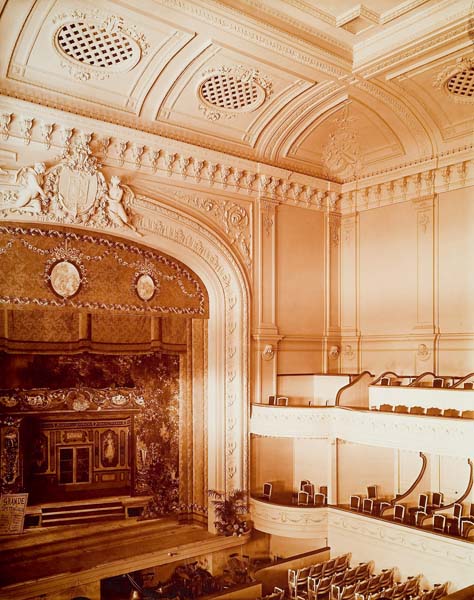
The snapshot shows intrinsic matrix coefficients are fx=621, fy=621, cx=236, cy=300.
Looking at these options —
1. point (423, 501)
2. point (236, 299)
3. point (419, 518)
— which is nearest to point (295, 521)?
point (419, 518)

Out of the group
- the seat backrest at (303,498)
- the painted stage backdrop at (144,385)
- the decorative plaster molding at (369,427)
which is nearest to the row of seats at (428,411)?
the decorative plaster molding at (369,427)

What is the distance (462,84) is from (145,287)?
227 inches

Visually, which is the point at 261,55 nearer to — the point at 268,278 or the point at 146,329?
the point at 268,278

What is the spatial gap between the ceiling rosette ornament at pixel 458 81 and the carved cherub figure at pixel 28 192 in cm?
592

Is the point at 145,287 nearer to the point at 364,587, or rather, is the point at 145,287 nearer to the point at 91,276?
the point at 91,276

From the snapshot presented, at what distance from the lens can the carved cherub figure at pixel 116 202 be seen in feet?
30.8

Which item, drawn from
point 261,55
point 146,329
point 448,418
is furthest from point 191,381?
point 261,55

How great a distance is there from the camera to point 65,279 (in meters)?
9.22

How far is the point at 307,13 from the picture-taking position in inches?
309

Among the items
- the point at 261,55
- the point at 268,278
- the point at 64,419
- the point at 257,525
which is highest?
the point at 261,55

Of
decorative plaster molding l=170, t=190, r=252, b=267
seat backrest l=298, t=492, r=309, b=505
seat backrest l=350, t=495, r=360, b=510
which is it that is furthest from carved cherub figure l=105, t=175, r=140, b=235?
seat backrest l=350, t=495, r=360, b=510

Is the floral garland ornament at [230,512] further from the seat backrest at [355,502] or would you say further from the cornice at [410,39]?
the cornice at [410,39]

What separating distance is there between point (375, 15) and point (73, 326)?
22.2 feet

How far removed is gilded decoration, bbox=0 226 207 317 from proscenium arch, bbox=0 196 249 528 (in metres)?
0.31
